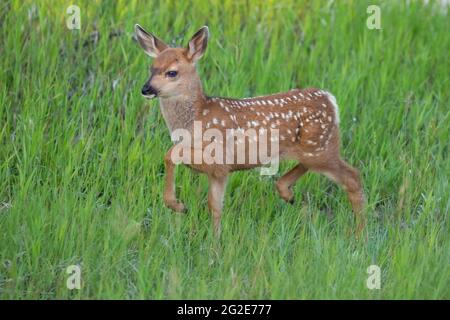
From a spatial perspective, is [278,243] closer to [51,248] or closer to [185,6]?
[51,248]

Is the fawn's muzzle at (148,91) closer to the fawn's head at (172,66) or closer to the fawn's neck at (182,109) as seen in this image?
the fawn's head at (172,66)

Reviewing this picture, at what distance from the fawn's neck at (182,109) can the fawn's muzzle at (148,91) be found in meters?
0.31

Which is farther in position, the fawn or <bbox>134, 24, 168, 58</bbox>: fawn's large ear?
<bbox>134, 24, 168, 58</bbox>: fawn's large ear

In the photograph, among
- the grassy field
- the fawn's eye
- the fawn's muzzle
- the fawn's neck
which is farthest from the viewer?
the fawn's neck

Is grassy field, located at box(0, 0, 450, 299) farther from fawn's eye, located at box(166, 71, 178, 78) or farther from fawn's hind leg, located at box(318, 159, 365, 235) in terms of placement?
fawn's eye, located at box(166, 71, 178, 78)

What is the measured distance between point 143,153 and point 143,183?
1.46 feet

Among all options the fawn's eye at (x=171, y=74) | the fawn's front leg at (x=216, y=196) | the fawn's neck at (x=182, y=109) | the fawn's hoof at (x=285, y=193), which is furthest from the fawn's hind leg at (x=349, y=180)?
the fawn's eye at (x=171, y=74)

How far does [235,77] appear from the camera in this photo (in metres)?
8.23

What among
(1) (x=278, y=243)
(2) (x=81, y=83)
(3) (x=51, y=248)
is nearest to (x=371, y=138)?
(1) (x=278, y=243)

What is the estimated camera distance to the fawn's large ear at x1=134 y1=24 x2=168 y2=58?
274 inches

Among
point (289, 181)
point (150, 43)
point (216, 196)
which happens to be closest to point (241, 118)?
point (216, 196)

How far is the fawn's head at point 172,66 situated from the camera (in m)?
6.61

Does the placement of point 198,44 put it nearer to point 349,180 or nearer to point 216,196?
point 216,196

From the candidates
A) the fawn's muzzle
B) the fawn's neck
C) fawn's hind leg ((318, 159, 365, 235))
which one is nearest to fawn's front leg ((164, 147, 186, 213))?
the fawn's neck
